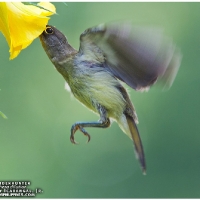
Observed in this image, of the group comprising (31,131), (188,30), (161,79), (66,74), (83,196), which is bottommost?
(83,196)

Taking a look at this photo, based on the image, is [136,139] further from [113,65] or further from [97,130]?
[97,130]

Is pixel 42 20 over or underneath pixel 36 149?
over

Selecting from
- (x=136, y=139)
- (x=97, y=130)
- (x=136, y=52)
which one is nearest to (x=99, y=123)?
(x=136, y=139)

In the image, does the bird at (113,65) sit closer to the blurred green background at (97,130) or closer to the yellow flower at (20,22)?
the yellow flower at (20,22)

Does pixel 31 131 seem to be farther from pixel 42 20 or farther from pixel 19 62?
pixel 42 20

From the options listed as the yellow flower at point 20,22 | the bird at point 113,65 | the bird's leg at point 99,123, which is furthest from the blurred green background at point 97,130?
the yellow flower at point 20,22

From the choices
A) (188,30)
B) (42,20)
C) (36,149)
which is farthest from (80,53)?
(188,30)

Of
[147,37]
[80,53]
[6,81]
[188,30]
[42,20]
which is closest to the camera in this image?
[42,20]
